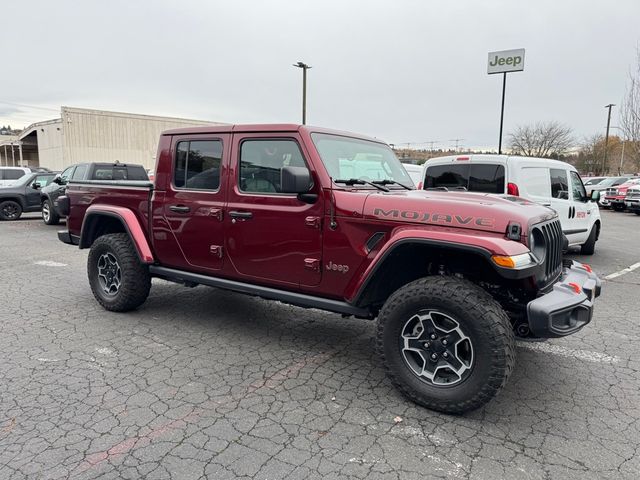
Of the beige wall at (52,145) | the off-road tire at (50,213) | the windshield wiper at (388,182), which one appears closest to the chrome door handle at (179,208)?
the windshield wiper at (388,182)

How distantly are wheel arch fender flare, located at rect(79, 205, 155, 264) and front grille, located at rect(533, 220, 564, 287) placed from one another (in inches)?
140

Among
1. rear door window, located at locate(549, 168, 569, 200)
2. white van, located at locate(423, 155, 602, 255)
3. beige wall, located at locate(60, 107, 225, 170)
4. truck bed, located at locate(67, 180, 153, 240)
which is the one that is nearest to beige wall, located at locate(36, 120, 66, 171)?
beige wall, located at locate(60, 107, 225, 170)

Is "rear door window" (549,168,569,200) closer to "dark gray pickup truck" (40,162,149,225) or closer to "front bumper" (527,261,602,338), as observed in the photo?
"front bumper" (527,261,602,338)

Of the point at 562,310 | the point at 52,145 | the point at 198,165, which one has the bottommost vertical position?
the point at 562,310

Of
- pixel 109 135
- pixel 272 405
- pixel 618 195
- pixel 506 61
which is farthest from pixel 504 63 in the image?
pixel 109 135

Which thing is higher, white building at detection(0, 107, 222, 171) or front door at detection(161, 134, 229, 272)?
white building at detection(0, 107, 222, 171)

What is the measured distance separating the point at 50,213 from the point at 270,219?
12.0 meters

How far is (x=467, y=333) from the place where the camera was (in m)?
2.88

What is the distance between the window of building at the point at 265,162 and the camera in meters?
3.71

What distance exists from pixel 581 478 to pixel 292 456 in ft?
5.02

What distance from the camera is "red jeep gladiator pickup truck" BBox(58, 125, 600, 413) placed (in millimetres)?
2873

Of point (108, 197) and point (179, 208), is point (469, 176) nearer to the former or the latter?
point (179, 208)

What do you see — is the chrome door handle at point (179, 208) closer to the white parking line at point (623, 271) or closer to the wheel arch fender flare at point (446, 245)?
the wheel arch fender flare at point (446, 245)

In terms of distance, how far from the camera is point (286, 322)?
15.8ft
